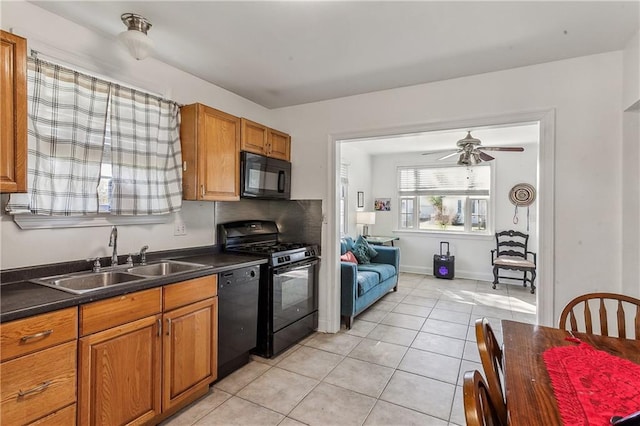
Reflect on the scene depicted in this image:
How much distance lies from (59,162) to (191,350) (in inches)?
55.2

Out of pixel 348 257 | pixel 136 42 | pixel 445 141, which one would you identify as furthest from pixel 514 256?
pixel 136 42

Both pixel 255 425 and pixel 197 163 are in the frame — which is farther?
pixel 197 163

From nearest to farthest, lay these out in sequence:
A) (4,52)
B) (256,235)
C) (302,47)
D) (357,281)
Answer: (4,52), (302,47), (256,235), (357,281)

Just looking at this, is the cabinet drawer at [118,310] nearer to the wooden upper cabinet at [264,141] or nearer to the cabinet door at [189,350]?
the cabinet door at [189,350]

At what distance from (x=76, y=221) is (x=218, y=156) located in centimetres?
108

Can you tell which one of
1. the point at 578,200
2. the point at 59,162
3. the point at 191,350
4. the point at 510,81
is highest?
the point at 510,81

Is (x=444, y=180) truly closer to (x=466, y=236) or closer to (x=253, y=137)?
(x=466, y=236)

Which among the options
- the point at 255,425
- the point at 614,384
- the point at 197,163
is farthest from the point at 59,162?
the point at 614,384

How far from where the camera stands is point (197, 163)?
8.29ft

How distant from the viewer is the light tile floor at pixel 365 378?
2037mm

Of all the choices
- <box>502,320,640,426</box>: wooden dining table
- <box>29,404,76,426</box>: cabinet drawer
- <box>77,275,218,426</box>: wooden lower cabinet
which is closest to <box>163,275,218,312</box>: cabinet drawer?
<box>77,275,218,426</box>: wooden lower cabinet

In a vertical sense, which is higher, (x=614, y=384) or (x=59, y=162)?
(x=59, y=162)

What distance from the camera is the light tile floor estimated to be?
80.2 inches

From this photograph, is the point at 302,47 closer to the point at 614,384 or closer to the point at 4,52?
the point at 4,52
